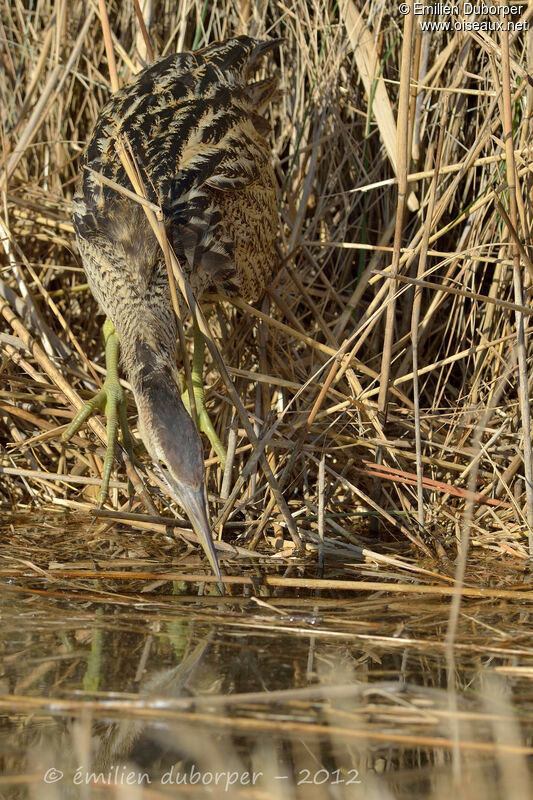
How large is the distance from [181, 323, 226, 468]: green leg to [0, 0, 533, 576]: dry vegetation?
0.29ft

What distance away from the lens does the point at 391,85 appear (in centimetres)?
518

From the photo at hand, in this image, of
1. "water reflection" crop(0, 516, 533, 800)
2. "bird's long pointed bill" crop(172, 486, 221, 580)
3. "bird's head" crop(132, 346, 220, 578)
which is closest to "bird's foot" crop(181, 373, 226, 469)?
"bird's head" crop(132, 346, 220, 578)

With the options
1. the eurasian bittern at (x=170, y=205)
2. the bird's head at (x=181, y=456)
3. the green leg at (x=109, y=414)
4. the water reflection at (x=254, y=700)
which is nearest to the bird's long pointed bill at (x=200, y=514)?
the bird's head at (x=181, y=456)

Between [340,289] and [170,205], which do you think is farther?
[340,289]

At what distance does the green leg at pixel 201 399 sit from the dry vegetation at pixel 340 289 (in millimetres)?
89

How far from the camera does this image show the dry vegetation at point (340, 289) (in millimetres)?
4043

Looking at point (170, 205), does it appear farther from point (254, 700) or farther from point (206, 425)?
point (254, 700)

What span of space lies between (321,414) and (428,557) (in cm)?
77

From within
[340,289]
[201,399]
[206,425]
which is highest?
[340,289]

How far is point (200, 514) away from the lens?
128 inches

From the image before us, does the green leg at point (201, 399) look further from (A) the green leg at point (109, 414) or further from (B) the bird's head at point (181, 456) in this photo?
(B) the bird's head at point (181, 456)

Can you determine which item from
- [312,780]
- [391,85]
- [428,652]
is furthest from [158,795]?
[391,85]

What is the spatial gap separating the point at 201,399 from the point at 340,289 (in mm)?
1104

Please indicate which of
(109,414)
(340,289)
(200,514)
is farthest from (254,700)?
(340,289)
